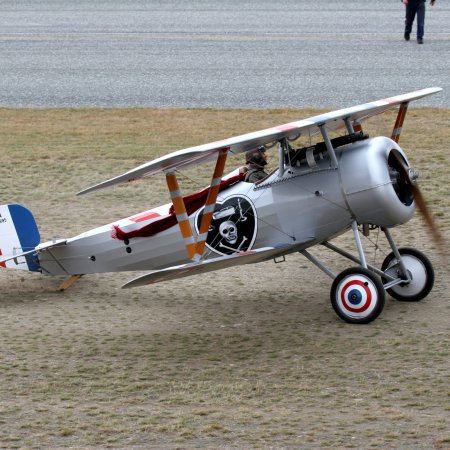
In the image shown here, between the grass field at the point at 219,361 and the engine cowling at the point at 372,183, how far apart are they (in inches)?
35.8

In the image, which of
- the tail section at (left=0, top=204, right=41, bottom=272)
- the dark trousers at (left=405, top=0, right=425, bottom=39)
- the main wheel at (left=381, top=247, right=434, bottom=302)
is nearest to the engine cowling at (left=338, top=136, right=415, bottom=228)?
the main wheel at (left=381, top=247, right=434, bottom=302)

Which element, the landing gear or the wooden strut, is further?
the wooden strut

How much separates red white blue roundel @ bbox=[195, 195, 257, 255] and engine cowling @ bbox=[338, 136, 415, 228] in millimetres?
946

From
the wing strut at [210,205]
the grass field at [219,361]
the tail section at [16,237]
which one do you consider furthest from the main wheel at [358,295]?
the tail section at [16,237]

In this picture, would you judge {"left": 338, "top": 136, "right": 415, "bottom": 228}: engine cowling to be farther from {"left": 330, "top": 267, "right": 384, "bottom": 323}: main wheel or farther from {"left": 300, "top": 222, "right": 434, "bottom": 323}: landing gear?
{"left": 330, "top": 267, "right": 384, "bottom": 323}: main wheel

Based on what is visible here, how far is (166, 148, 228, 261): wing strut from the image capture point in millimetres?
8805

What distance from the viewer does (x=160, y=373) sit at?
27.1 ft

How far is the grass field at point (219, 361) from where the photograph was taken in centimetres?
709

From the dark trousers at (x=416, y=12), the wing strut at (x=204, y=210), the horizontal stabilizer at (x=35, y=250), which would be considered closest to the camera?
the wing strut at (x=204, y=210)

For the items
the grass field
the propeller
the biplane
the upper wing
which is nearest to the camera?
the grass field

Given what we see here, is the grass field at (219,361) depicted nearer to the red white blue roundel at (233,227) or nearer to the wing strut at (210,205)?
the red white blue roundel at (233,227)

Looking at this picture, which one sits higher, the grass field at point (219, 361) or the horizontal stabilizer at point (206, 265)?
the horizontal stabilizer at point (206, 265)

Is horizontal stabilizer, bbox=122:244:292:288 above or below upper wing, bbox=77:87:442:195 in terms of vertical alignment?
below

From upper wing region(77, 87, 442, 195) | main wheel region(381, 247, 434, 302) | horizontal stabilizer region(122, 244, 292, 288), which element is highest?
upper wing region(77, 87, 442, 195)
